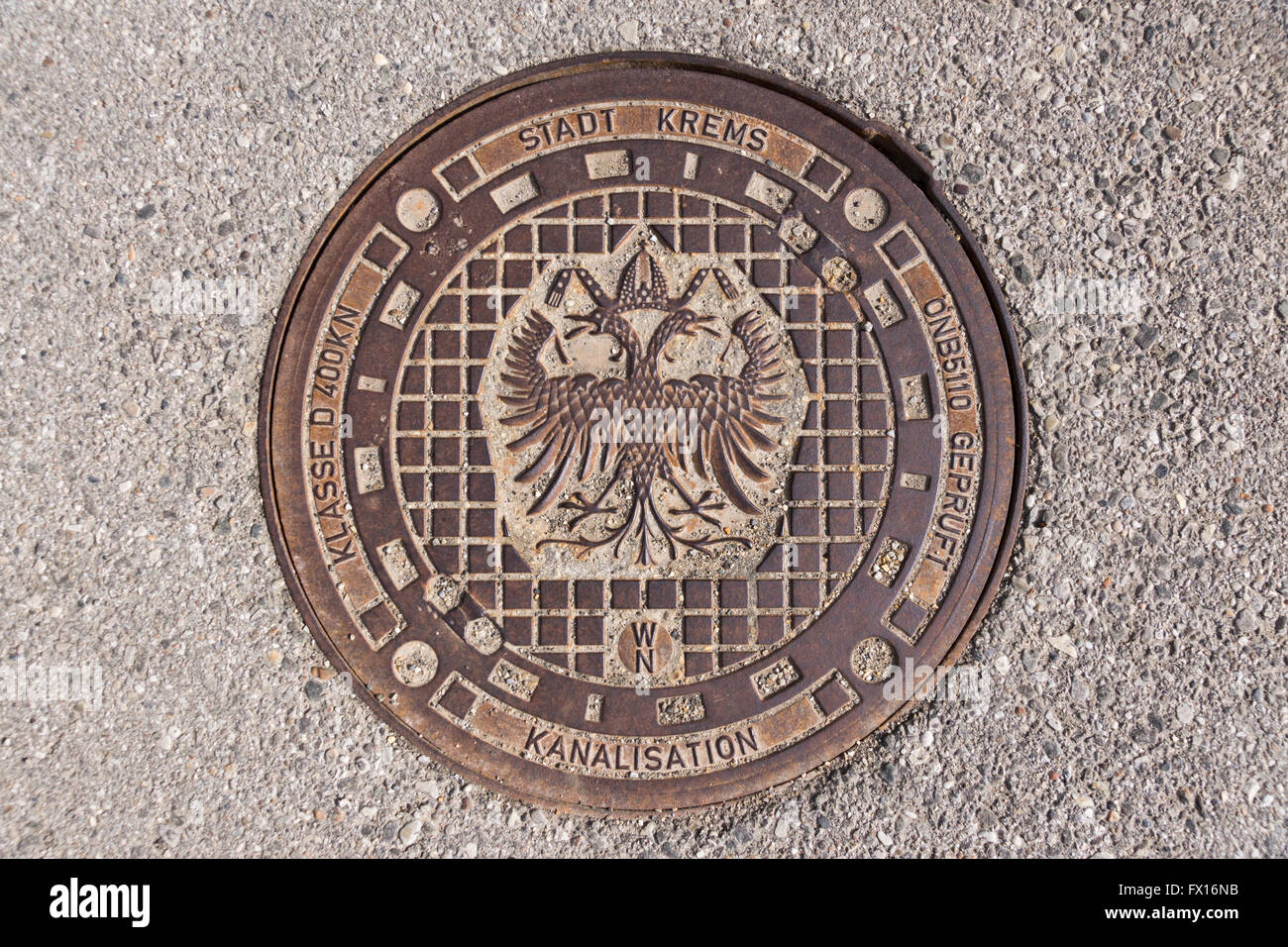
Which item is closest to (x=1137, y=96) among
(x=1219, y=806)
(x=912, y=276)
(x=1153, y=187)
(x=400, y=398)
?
(x=1153, y=187)

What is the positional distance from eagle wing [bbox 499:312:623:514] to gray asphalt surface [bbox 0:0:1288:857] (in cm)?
59

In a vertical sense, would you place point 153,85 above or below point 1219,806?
above

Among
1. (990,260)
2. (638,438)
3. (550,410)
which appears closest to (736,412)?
(638,438)

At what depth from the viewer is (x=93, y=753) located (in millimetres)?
1976

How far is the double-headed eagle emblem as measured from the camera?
1975mm

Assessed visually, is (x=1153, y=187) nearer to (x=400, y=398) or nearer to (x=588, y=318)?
(x=588, y=318)

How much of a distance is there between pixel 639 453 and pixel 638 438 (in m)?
0.03

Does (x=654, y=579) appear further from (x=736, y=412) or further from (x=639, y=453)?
(x=736, y=412)

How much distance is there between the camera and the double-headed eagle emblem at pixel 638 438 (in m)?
1.97

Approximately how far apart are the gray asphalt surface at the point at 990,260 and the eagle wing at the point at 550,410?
1.94ft

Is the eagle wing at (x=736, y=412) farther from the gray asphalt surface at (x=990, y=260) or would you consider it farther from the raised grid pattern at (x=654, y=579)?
the gray asphalt surface at (x=990, y=260)

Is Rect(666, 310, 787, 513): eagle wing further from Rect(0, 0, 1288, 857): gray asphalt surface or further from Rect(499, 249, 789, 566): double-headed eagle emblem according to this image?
Rect(0, 0, 1288, 857): gray asphalt surface
